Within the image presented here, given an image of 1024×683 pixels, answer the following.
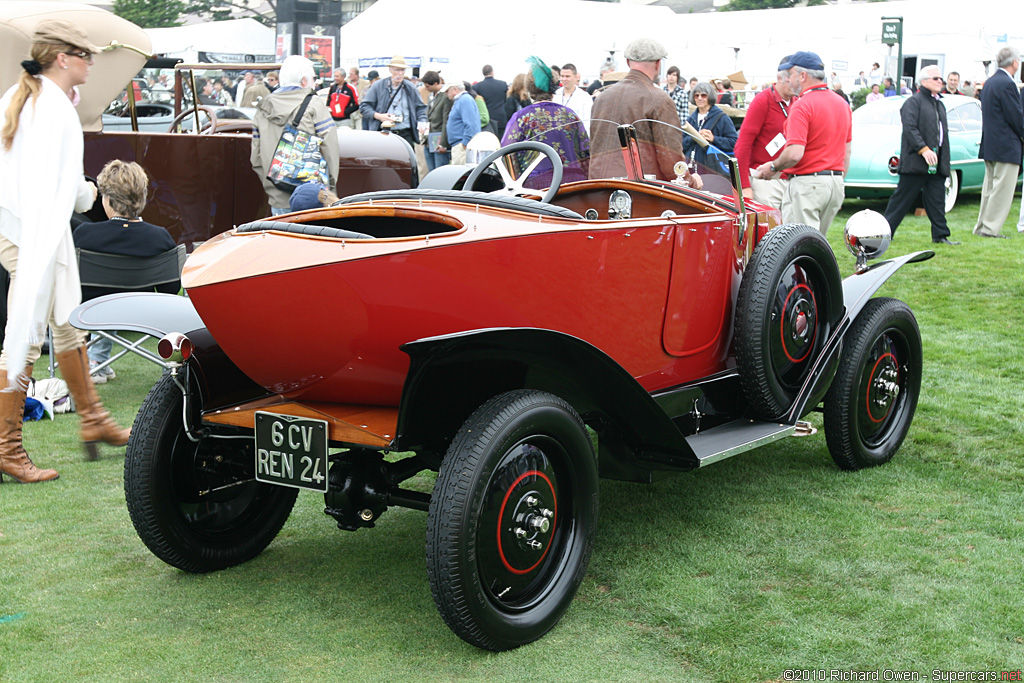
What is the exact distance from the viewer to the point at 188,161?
784 centimetres

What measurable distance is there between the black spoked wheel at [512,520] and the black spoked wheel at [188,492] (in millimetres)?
902

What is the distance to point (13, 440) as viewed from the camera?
4.18 meters

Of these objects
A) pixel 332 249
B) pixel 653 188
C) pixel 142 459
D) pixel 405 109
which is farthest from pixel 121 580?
pixel 405 109

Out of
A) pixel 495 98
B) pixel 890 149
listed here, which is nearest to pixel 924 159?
pixel 890 149

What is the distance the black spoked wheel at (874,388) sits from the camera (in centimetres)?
415

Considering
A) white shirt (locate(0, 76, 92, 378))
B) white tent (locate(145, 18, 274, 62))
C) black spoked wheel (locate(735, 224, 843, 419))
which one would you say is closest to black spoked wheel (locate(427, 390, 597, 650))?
black spoked wheel (locate(735, 224, 843, 419))

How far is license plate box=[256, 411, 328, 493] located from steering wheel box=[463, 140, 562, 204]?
1325mm

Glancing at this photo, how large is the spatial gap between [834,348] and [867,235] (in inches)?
25.1

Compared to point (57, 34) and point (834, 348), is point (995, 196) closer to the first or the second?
point (834, 348)

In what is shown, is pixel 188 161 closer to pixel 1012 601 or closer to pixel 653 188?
pixel 653 188

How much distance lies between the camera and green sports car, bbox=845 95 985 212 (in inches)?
479

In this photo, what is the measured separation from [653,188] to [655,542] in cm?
144

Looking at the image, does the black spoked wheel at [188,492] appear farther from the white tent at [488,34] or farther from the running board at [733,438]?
the white tent at [488,34]

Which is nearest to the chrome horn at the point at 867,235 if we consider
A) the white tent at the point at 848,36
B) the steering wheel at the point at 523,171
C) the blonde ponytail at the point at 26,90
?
the steering wheel at the point at 523,171
